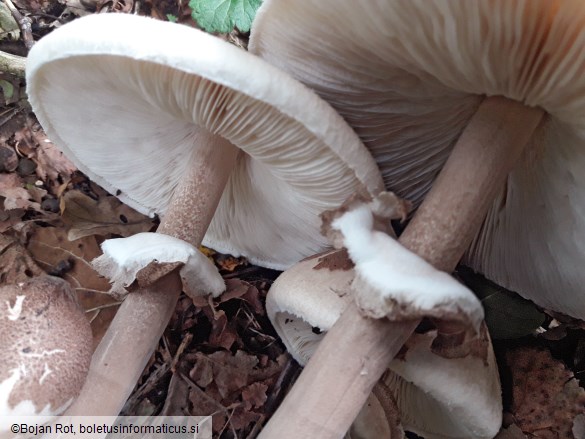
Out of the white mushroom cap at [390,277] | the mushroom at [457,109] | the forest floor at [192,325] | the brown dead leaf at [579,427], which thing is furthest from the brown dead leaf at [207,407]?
the brown dead leaf at [579,427]

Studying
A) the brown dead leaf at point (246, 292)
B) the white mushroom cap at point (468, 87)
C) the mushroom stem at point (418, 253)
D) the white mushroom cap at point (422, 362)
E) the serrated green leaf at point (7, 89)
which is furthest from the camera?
the serrated green leaf at point (7, 89)

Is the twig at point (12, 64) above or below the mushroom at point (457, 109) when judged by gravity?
below

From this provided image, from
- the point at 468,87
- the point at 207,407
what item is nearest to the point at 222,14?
the point at 468,87

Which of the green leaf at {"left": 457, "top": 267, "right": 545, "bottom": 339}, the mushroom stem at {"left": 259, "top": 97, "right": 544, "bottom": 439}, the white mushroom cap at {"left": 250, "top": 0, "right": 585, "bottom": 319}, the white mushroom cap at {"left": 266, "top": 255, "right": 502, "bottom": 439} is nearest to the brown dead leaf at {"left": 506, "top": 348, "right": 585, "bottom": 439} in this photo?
the green leaf at {"left": 457, "top": 267, "right": 545, "bottom": 339}

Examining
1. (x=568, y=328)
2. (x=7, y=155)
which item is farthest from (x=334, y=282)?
(x=7, y=155)

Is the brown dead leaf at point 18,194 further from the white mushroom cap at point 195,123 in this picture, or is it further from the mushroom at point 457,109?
the mushroom at point 457,109

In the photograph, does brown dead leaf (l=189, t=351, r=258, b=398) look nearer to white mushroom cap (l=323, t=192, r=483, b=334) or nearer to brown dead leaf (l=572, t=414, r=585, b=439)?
white mushroom cap (l=323, t=192, r=483, b=334)

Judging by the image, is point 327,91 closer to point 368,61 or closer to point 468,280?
point 368,61
